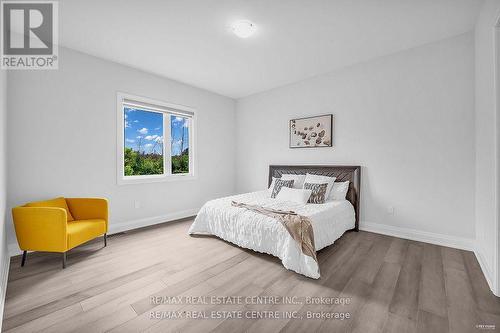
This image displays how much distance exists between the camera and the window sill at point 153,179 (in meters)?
3.59

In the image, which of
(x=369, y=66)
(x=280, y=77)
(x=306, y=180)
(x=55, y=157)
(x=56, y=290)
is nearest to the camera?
(x=56, y=290)

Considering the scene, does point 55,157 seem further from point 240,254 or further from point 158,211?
point 240,254

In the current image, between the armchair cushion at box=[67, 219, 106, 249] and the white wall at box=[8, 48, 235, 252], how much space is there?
659 millimetres

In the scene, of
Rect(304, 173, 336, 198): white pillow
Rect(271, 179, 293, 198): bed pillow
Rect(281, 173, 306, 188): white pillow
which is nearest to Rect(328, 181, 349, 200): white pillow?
Rect(304, 173, 336, 198): white pillow

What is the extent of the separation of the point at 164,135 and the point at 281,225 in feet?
9.85

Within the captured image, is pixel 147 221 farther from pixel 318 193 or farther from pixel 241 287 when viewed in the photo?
pixel 318 193

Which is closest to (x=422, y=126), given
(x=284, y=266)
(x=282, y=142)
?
(x=282, y=142)

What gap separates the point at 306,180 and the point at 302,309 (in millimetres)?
2394

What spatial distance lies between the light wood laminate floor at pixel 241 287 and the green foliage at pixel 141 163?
134 cm

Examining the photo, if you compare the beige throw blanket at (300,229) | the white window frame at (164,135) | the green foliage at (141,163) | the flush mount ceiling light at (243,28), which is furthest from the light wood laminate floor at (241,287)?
the flush mount ceiling light at (243,28)

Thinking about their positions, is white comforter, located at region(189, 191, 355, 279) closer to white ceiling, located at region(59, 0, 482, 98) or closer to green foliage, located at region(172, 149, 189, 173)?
green foliage, located at region(172, 149, 189, 173)

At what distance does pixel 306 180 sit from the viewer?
3842 millimetres

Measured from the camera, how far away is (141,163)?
13.0 ft

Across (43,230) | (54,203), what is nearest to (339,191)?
(43,230)
